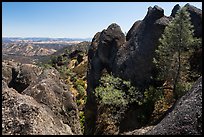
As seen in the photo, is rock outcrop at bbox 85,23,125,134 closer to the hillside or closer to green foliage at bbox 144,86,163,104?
the hillside

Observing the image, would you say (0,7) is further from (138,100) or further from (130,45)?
(130,45)

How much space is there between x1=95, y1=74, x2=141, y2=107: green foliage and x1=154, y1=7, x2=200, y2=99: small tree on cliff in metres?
5.38

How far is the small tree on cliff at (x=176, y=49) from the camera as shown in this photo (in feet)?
128

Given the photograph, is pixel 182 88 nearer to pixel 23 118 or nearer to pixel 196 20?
pixel 196 20

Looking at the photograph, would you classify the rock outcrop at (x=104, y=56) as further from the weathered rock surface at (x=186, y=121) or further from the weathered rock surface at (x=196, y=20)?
the weathered rock surface at (x=186, y=121)

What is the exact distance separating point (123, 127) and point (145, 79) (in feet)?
28.8

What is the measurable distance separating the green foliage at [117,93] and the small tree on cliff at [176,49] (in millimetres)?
5382

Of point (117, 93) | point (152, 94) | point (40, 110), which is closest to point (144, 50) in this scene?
point (152, 94)

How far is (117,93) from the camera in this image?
42844 millimetres

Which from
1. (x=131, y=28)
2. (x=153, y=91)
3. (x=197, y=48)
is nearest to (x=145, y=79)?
(x=153, y=91)

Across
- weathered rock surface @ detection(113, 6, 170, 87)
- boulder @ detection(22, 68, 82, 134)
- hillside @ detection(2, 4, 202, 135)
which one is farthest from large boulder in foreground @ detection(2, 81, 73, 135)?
weathered rock surface @ detection(113, 6, 170, 87)

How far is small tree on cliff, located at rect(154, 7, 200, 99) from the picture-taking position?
128ft

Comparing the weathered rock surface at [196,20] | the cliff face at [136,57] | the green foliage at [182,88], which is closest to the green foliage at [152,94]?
the cliff face at [136,57]

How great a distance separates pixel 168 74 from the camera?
41.9 m
